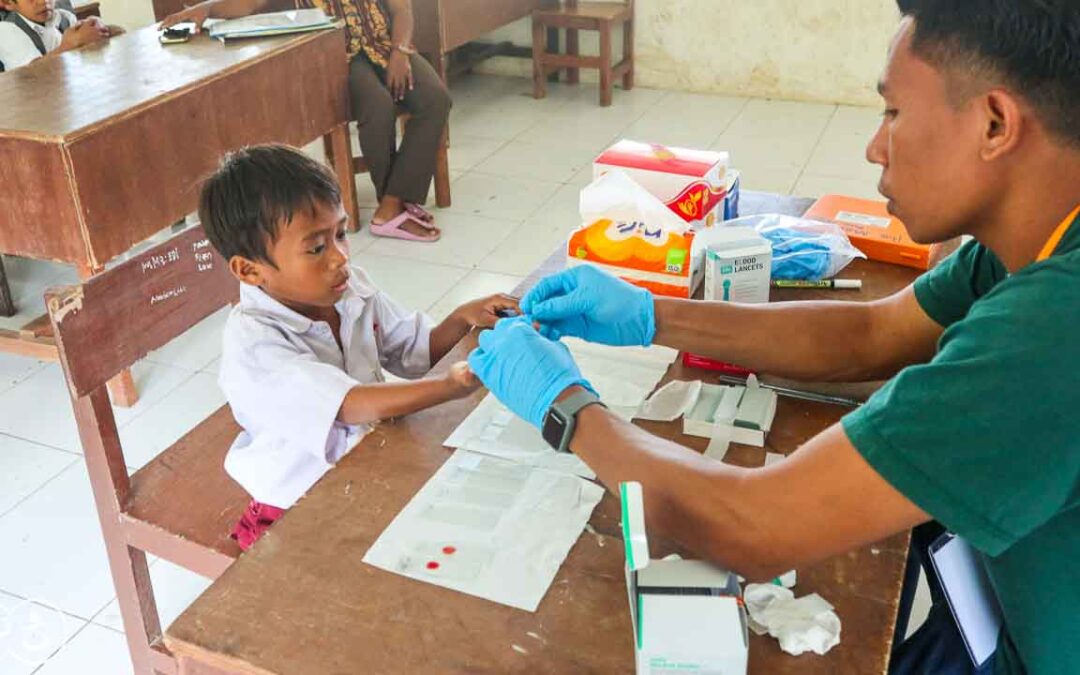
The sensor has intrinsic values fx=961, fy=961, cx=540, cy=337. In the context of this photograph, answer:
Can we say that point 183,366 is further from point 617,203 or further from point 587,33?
point 587,33

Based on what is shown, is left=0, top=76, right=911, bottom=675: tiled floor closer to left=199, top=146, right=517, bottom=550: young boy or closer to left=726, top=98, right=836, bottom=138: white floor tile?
left=726, top=98, right=836, bottom=138: white floor tile

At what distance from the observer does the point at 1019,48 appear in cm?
Result: 80

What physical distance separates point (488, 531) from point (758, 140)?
386cm

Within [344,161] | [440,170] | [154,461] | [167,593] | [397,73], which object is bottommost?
[167,593]

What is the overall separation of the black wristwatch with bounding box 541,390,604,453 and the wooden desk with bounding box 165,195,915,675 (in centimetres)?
9

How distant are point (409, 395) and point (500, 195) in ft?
9.25

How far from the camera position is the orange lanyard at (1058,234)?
865mm

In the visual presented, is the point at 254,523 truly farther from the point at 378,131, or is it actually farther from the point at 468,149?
the point at 468,149

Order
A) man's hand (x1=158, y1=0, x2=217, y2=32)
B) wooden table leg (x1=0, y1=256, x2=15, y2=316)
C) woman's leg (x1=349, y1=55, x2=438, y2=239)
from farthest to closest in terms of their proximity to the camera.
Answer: woman's leg (x1=349, y1=55, x2=438, y2=239), man's hand (x1=158, y1=0, x2=217, y2=32), wooden table leg (x1=0, y1=256, x2=15, y2=316)

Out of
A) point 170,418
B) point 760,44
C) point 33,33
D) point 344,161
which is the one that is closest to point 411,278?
point 344,161

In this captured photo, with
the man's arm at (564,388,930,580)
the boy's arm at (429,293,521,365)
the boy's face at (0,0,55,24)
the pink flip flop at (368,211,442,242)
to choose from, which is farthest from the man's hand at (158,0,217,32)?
the man's arm at (564,388,930,580)

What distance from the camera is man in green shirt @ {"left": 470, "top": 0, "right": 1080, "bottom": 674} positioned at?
77 centimetres

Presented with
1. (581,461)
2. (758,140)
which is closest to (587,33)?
(758,140)

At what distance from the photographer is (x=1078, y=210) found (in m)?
0.86
